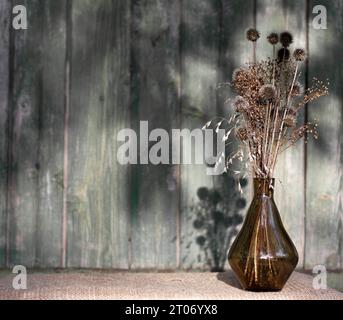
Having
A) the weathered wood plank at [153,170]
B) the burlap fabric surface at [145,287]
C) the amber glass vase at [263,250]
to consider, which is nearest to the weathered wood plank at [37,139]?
the burlap fabric surface at [145,287]

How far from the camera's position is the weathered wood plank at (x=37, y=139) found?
7.80 ft

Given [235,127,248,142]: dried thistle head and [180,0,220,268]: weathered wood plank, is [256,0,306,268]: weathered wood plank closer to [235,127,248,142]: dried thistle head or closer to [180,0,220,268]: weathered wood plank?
[180,0,220,268]: weathered wood plank

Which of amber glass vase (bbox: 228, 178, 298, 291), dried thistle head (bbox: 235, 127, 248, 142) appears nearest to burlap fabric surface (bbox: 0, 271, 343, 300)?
amber glass vase (bbox: 228, 178, 298, 291)

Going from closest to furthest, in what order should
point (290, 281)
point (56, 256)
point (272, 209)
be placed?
point (272, 209) < point (290, 281) < point (56, 256)

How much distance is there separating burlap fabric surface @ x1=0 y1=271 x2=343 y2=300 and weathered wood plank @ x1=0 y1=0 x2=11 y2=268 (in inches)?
5.7

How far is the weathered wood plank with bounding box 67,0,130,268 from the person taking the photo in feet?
7.84

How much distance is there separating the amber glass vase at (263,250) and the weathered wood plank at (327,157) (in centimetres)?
37

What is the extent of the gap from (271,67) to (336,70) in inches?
12.2

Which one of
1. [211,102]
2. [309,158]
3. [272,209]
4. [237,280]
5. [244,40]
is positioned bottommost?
[237,280]

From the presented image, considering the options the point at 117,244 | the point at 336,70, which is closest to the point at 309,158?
the point at 336,70

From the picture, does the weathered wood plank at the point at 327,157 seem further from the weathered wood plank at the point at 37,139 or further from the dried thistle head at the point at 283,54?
the weathered wood plank at the point at 37,139

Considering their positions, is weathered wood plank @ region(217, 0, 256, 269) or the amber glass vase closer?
the amber glass vase

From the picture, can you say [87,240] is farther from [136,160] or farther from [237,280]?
[237,280]

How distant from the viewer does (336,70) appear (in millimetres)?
2459
